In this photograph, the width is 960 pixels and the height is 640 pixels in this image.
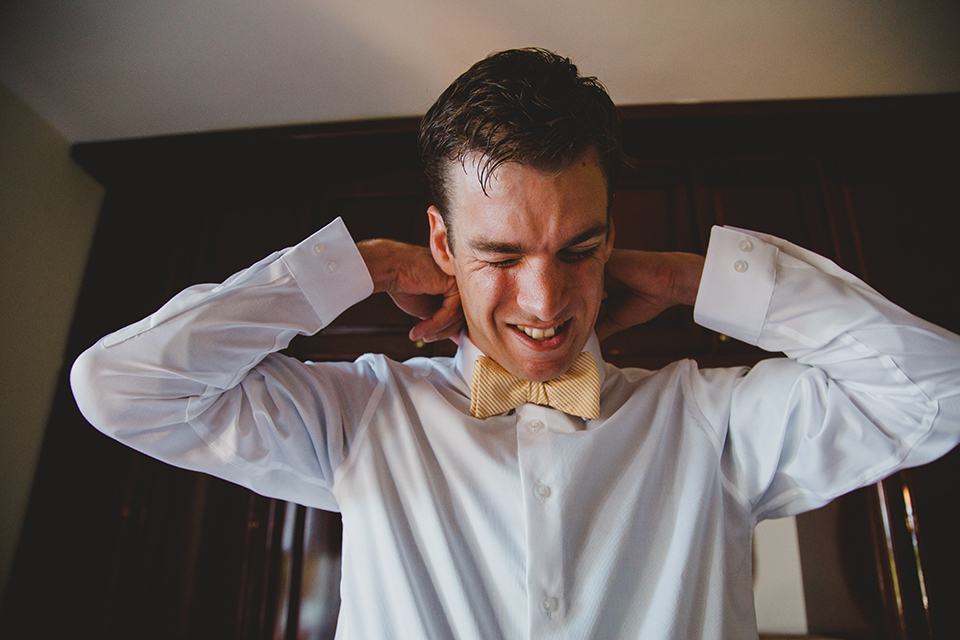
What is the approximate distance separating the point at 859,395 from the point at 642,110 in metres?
1.29

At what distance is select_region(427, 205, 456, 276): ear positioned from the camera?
1.17 m

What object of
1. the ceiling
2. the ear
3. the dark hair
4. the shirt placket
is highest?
the ceiling

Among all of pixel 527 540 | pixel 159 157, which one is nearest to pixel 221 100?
pixel 159 157

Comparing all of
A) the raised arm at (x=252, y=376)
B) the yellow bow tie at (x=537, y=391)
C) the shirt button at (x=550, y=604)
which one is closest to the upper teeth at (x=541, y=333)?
the yellow bow tie at (x=537, y=391)

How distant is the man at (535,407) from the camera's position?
98 cm

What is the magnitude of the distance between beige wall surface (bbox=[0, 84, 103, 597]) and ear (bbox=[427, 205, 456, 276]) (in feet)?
5.31

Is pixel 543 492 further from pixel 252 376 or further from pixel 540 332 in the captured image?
pixel 252 376

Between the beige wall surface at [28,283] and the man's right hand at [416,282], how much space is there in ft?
4.98

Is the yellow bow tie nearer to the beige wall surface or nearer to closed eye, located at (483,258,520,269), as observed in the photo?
closed eye, located at (483,258,520,269)

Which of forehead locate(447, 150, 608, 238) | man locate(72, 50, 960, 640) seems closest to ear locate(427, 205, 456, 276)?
man locate(72, 50, 960, 640)

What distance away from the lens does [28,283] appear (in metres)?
2.03

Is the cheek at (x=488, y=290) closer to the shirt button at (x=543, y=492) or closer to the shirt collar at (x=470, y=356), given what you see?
the shirt collar at (x=470, y=356)

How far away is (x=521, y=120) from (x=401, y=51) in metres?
0.98

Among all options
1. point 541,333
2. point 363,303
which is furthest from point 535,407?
point 363,303
